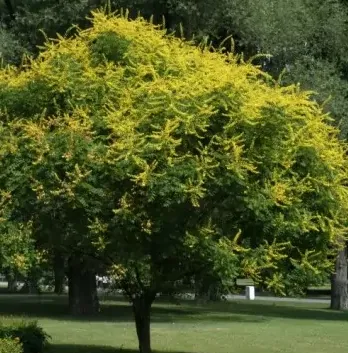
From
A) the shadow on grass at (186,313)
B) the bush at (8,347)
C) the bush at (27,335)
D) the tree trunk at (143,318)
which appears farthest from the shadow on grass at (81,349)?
the shadow on grass at (186,313)

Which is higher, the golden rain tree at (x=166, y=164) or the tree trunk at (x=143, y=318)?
the golden rain tree at (x=166, y=164)

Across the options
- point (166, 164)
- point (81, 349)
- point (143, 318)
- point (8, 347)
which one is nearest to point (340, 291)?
point (81, 349)

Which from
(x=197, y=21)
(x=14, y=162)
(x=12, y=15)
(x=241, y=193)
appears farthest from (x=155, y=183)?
(x=12, y=15)

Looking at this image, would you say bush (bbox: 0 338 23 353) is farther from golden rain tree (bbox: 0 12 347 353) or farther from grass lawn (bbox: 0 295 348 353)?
grass lawn (bbox: 0 295 348 353)

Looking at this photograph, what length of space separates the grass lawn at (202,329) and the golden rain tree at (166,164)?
547 centimetres

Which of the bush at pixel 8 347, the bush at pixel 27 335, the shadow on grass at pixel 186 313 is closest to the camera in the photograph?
the bush at pixel 8 347

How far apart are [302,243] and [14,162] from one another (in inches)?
166

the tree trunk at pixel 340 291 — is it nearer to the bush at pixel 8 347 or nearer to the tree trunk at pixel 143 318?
the tree trunk at pixel 143 318

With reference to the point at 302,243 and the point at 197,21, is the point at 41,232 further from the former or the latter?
the point at 197,21

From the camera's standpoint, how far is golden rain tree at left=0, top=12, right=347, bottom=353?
41.8ft

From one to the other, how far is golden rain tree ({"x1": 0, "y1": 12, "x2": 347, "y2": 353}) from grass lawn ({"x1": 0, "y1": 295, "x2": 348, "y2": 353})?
215 inches

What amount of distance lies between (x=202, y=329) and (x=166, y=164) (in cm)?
1333

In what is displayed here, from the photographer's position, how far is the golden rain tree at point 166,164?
12.7 meters

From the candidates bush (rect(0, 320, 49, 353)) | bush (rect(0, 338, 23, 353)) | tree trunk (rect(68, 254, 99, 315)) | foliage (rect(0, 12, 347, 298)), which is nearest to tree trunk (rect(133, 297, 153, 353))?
foliage (rect(0, 12, 347, 298))
